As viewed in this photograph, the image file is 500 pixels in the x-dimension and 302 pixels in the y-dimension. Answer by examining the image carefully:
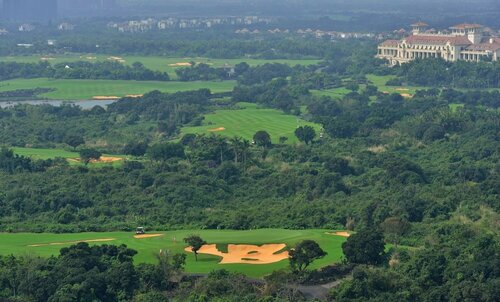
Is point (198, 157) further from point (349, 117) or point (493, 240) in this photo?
point (493, 240)

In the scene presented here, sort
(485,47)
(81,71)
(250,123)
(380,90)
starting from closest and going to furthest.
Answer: (250,123)
(380,90)
(81,71)
(485,47)

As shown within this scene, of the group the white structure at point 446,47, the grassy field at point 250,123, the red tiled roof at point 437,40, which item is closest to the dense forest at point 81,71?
the white structure at point 446,47

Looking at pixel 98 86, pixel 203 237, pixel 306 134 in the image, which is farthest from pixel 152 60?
pixel 203 237

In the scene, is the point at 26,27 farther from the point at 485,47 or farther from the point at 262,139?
the point at 262,139

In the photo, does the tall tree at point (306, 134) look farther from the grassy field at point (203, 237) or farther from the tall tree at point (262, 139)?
the grassy field at point (203, 237)

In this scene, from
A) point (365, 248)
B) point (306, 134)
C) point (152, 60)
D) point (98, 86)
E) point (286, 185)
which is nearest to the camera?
point (365, 248)

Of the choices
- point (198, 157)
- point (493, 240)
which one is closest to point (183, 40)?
point (198, 157)

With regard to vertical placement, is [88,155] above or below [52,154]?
above

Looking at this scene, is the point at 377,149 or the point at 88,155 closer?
the point at 88,155

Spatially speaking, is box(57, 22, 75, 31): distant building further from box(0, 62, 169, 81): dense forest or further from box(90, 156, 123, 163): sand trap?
box(90, 156, 123, 163): sand trap
